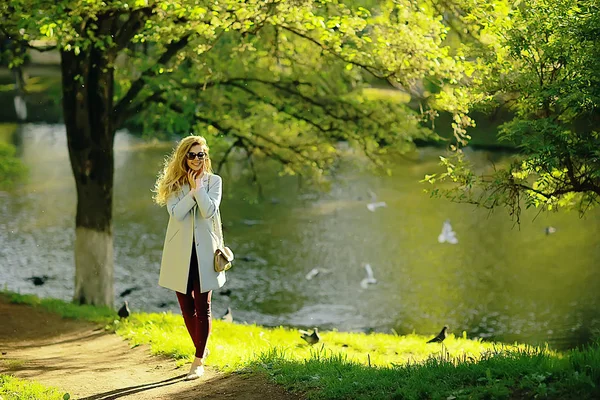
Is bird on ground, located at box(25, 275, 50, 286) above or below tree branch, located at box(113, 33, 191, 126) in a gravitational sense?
below

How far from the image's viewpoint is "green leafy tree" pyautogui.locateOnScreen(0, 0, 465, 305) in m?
11.1

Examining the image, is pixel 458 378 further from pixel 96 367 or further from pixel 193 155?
pixel 96 367

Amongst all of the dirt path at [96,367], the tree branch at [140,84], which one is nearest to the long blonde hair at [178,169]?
the dirt path at [96,367]

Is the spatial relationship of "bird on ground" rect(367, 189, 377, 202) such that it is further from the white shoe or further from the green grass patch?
the green grass patch

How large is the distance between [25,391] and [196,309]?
5.82ft

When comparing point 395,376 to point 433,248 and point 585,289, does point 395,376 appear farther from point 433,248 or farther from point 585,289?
point 433,248

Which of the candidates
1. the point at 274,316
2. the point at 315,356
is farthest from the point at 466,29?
the point at 274,316

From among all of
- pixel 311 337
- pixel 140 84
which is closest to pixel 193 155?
pixel 311 337

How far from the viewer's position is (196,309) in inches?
294

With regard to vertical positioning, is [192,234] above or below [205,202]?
below

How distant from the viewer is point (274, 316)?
19.8 meters

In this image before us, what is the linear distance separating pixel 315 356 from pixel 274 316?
11.8 m

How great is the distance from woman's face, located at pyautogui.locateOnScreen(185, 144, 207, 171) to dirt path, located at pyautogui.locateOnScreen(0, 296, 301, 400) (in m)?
2.02

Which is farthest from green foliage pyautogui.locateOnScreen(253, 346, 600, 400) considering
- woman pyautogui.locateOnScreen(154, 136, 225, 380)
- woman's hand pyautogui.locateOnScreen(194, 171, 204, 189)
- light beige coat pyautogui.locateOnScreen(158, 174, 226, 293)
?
woman's hand pyautogui.locateOnScreen(194, 171, 204, 189)
